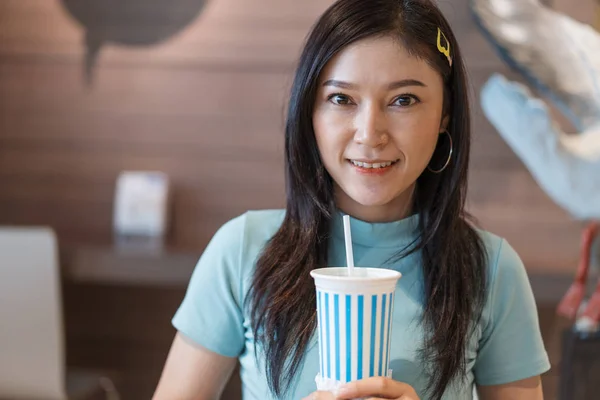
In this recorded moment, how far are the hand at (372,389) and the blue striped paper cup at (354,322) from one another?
18 millimetres

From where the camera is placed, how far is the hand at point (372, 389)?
863mm

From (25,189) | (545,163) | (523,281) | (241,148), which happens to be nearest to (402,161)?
(523,281)

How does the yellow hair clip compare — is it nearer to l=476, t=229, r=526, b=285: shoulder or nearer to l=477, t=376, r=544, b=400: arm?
l=476, t=229, r=526, b=285: shoulder

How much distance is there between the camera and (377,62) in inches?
40.6

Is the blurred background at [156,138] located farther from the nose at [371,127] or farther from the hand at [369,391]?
the hand at [369,391]

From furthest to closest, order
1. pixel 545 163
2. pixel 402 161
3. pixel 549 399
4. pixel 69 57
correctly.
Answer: pixel 69 57, pixel 549 399, pixel 545 163, pixel 402 161

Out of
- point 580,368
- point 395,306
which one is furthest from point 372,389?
point 580,368

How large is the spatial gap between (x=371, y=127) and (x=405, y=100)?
71 millimetres

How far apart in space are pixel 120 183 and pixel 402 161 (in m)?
1.77

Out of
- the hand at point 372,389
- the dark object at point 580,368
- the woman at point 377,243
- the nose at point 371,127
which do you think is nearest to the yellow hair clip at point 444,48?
the woman at point 377,243

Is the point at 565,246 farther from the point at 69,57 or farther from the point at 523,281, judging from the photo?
the point at 69,57

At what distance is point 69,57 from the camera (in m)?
2.75

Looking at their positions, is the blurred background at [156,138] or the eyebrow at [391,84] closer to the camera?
the eyebrow at [391,84]

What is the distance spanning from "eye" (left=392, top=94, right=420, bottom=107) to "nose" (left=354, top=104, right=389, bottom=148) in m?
0.03
